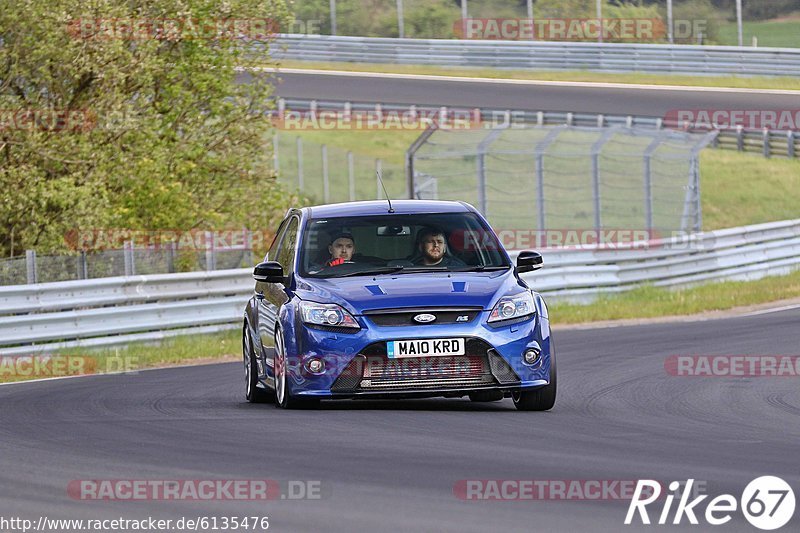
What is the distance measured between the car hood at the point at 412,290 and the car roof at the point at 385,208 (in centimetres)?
83

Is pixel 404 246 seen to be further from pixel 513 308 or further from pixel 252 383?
pixel 252 383

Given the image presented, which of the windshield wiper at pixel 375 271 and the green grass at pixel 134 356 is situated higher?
the windshield wiper at pixel 375 271

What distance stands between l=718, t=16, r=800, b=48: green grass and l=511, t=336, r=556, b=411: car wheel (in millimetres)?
44602

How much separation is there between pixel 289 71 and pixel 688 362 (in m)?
40.5

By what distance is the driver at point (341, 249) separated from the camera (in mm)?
11695

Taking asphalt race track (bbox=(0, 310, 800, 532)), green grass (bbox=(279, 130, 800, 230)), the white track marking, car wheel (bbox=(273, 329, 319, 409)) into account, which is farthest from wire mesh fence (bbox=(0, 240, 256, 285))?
the white track marking

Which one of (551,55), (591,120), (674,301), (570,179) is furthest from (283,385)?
(551,55)

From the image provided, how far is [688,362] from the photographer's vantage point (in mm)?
15281

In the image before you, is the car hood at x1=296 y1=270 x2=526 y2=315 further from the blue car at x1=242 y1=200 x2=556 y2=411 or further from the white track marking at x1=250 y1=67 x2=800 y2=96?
the white track marking at x1=250 y1=67 x2=800 y2=96

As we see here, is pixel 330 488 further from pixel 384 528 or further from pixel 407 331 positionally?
pixel 407 331

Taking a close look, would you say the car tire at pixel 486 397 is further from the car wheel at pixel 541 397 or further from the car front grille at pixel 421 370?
the car front grille at pixel 421 370

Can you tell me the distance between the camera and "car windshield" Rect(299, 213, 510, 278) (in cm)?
1158

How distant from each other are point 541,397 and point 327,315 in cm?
157

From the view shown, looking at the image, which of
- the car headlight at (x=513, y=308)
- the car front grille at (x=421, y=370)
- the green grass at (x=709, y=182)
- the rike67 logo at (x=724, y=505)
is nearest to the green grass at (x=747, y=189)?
the green grass at (x=709, y=182)
